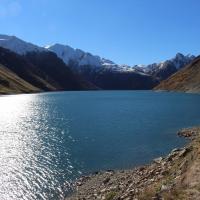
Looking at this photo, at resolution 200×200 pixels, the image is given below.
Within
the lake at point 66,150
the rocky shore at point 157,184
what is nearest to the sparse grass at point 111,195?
the rocky shore at point 157,184

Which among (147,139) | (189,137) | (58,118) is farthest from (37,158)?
(58,118)

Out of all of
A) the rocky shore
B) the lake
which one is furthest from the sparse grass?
the lake

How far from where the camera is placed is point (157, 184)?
37156mm

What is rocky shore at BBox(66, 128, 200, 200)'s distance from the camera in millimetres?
33344

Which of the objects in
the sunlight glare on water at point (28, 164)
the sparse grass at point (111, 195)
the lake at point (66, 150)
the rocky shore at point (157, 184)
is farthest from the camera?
the lake at point (66, 150)

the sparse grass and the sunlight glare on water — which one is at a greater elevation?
the sparse grass

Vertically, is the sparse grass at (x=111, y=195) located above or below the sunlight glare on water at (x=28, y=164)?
above

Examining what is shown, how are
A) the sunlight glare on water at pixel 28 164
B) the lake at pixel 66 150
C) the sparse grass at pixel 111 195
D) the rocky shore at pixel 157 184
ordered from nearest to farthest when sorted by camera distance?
the rocky shore at pixel 157 184 < the sparse grass at pixel 111 195 < the sunlight glare on water at pixel 28 164 < the lake at pixel 66 150

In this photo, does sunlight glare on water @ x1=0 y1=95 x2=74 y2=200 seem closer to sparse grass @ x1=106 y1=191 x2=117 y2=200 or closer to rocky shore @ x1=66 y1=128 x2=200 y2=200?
rocky shore @ x1=66 y1=128 x2=200 y2=200

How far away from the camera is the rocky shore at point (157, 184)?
1313 inches

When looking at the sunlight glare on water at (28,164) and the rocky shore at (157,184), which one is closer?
the rocky shore at (157,184)

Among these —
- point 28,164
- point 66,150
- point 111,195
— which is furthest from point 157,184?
point 66,150

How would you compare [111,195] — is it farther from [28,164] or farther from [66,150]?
[66,150]

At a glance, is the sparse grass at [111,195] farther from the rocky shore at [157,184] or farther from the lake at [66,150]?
the lake at [66,150]
